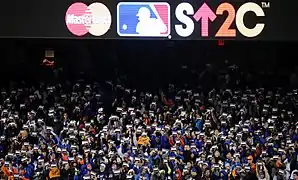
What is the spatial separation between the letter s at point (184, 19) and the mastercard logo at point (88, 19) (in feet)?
6.52

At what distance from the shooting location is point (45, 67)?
26359 mm

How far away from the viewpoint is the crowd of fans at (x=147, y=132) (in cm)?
2009

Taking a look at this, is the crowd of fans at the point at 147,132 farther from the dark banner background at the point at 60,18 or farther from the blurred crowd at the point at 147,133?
the dark banner background at the point at 60,18

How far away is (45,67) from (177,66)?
4.65 m

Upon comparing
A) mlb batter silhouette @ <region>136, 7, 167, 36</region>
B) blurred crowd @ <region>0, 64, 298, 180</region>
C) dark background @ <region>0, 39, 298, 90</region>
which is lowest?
blurred crowd @ <region>0, 64, 298, 180</region>

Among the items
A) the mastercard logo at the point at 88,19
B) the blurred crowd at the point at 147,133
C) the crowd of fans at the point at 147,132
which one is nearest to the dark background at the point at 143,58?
the crowd of fans at the point at 147,132

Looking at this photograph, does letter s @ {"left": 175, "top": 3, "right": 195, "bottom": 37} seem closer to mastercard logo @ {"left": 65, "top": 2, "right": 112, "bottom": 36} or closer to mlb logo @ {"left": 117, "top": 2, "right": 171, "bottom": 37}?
mlb logo @ {"left": 117, "top": 2, "right": 171, "bottom": 37}

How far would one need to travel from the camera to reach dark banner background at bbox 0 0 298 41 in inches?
861

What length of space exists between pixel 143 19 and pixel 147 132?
3282 millimetres

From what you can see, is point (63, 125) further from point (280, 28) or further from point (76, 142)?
point (280, 28)

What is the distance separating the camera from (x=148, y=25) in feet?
71.7

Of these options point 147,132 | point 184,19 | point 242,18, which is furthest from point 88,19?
point 242,18

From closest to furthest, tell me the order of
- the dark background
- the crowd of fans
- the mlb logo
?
the crowd of fans, the mlb logo, the dark background

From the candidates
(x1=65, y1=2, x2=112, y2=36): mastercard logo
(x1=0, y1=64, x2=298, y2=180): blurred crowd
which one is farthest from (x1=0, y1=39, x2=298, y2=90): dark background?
(x1=65, y1=2, x2=112, y2=36): mastercard logo
